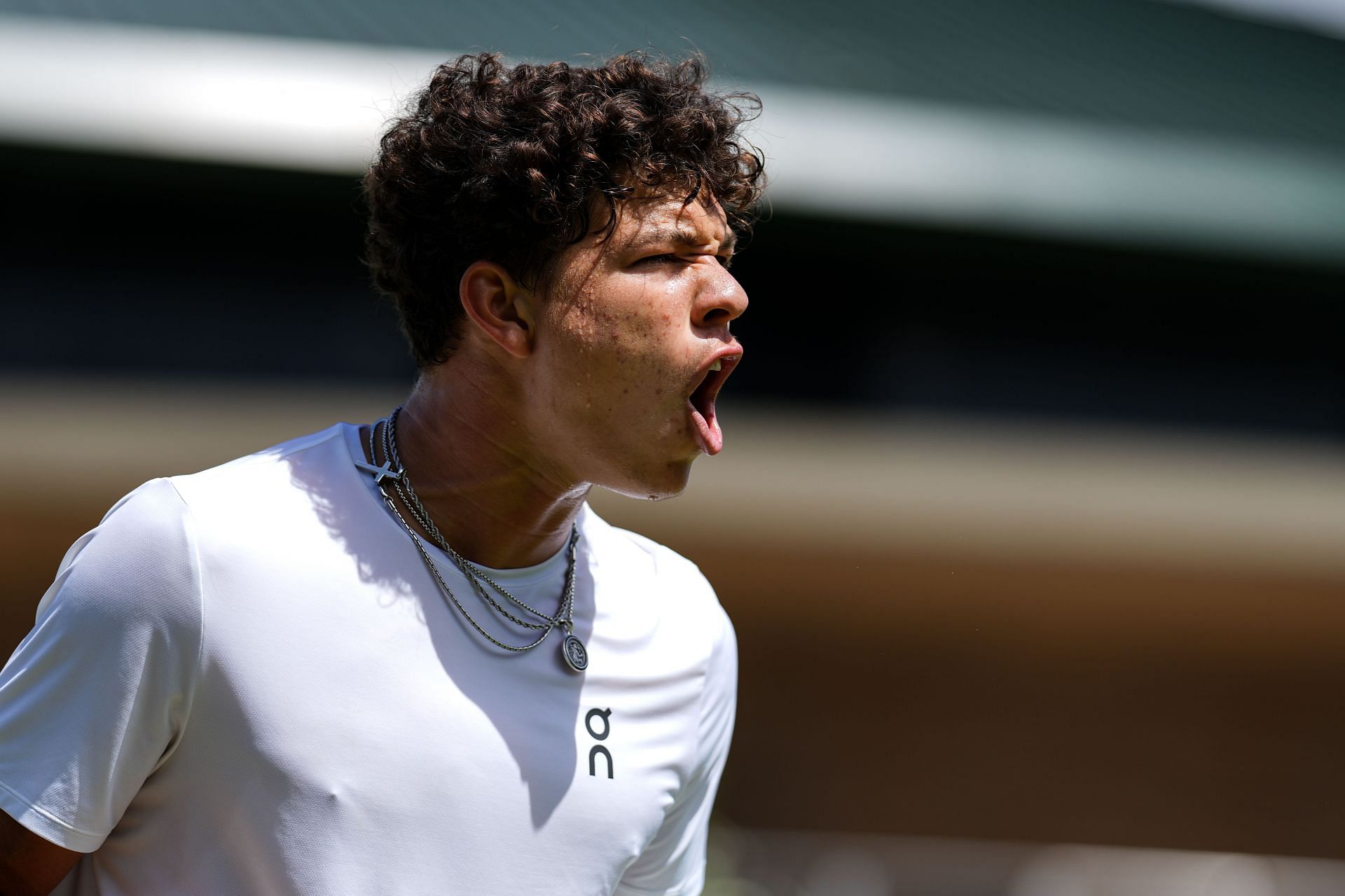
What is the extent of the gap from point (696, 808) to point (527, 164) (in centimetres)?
104

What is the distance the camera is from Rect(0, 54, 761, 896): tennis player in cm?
150

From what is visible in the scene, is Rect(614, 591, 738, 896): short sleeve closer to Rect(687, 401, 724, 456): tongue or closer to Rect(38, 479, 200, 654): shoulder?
Rect(687, 401, 724, 456): tongue

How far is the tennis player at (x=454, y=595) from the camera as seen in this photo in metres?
1.50

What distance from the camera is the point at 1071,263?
20.2ft

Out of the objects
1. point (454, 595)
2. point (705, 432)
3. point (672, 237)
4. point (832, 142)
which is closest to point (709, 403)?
point (705, 432)

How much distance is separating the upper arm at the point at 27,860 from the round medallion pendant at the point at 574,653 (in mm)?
663

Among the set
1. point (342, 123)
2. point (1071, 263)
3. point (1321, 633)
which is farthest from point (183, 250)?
point (1321, 633)

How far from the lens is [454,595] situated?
5.69 feet

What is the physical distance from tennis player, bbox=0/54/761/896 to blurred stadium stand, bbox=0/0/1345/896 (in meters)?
3.50

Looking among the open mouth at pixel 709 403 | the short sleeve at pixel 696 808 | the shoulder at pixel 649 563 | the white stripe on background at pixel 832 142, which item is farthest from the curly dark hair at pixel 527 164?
the white stripe on background at pixel 832 142

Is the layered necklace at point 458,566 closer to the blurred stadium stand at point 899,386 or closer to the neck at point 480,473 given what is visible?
the neck at point 480,473

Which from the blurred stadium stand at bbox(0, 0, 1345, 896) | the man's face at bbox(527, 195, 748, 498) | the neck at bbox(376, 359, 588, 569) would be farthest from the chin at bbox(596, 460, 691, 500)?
the blurred stadium stand at bbox(0, 0, 1345, 896)

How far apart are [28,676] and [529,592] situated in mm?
656

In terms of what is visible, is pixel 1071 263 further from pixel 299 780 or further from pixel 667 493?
pixel 299 780
